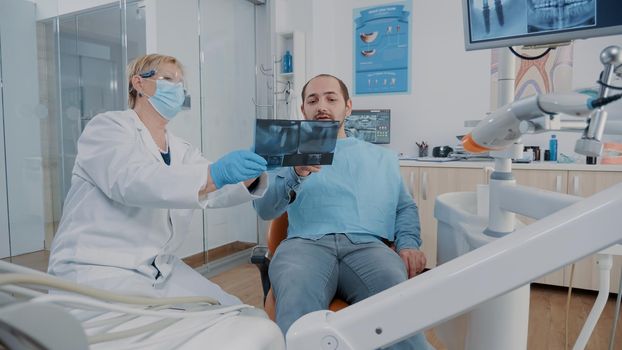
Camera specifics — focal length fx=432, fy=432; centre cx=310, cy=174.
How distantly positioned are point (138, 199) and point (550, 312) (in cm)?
238

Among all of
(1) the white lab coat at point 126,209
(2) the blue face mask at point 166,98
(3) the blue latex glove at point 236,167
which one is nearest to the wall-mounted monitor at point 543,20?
(3) the blue latex glove at point 236,167

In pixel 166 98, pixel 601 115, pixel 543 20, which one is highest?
pixel 543 20

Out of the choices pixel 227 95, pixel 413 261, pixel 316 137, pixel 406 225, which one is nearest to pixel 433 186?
pixel 406 225

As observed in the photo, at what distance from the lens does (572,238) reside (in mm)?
494

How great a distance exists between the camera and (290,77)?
11.8 feet

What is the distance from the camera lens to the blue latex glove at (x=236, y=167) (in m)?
1.14

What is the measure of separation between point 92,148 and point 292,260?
2.22 ft

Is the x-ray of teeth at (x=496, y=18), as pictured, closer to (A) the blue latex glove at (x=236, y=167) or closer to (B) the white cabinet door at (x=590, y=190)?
(A) the blue latex glove at (x=236, y=167)

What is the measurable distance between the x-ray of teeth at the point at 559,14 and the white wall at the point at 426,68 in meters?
2.46

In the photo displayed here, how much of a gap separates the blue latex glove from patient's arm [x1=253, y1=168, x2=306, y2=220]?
0.31 meters

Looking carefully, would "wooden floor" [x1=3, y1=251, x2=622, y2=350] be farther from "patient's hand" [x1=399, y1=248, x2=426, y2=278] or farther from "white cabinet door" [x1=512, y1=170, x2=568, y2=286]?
"patient's hand" [x1=399, y1=248, x2=426, y2=278]

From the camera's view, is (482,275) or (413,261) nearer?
(482,275)

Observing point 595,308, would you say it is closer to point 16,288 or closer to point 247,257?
point 16,288

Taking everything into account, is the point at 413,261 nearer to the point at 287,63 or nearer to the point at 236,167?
the point at 236,167
